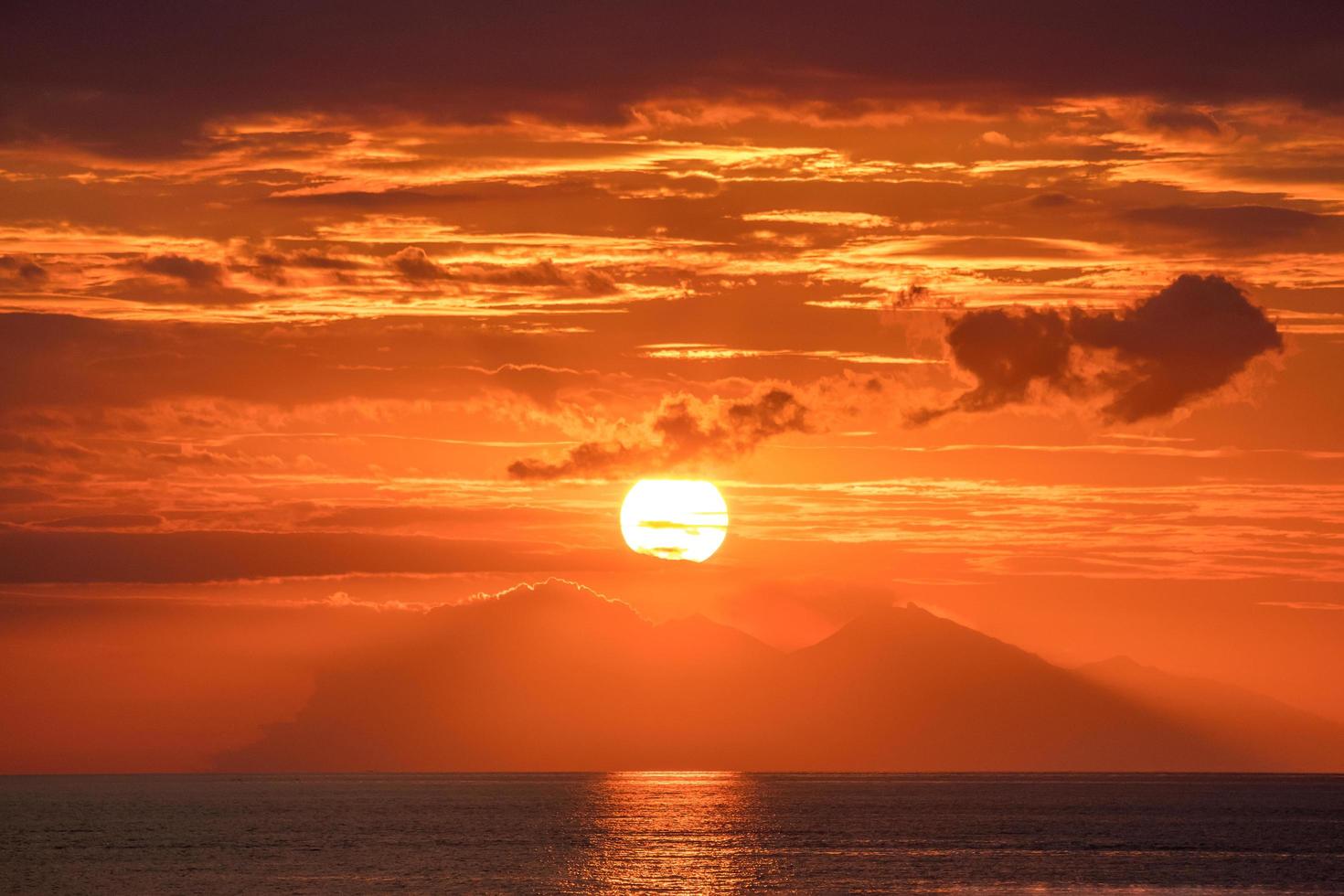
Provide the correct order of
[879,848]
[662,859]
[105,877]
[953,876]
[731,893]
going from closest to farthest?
[731,893] → [953,876] → [105,877] → [662,859] → [879,848]

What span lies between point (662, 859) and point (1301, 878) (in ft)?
204

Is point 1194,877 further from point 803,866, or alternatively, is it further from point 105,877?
point 105,877

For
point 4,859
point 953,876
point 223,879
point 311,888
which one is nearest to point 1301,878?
point 953,876

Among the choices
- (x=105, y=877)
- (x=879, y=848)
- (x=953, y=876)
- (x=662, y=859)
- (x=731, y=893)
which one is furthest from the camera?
(x=879, y=848)

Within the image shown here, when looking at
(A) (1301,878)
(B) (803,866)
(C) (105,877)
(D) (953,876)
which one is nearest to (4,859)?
(C) (105,877)

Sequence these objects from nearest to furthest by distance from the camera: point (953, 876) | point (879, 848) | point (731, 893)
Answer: point (731, 893) < point (953, 876) < point (879, 848)

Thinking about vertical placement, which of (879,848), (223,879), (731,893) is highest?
(879,848)

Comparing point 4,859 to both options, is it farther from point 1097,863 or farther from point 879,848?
point 1097,863

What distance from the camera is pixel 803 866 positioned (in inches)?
6447

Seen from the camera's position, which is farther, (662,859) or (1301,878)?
(662,859)

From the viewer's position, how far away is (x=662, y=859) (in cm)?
17750

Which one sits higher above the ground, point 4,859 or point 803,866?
point 4,859

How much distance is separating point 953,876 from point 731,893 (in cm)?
2280

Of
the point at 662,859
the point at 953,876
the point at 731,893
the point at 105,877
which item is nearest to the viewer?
the point at 731,893
